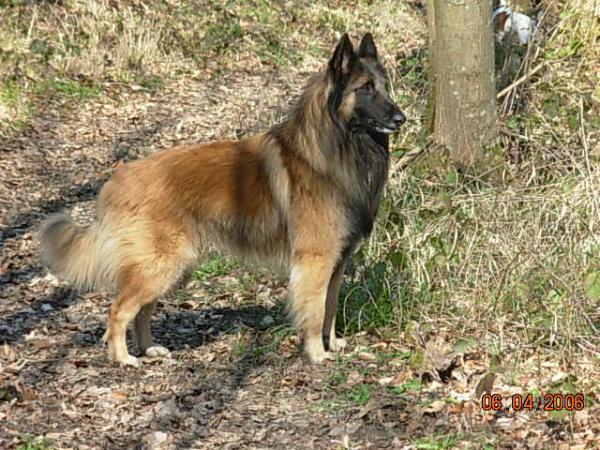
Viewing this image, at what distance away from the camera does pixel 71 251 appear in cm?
588

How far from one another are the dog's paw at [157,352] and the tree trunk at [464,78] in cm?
281

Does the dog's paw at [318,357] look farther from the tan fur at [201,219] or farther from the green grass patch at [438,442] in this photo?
the green grass patch at [438,442]

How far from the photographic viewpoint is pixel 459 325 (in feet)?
18.5

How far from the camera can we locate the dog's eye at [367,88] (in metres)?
5.50

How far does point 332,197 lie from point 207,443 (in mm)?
1835

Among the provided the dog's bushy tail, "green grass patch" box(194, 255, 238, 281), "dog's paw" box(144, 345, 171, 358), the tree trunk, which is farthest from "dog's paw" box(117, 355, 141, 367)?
the tree trunk

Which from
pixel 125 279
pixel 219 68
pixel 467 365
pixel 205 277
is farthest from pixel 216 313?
pixel 219 68

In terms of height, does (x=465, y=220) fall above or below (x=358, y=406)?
above

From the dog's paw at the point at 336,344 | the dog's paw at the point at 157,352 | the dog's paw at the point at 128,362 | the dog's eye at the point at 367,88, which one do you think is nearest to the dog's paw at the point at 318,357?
the dog's paw at the point at 336,344

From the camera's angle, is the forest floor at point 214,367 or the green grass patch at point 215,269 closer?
the forest floor at point 214,367

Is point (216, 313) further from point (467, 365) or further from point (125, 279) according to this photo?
point (467, 365)

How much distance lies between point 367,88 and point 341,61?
0.24 meters
